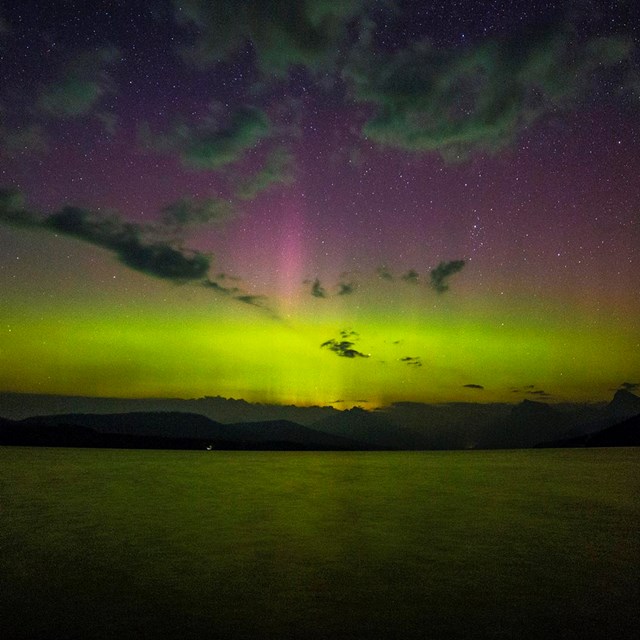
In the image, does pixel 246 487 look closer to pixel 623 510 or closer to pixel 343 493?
pixel 343 493

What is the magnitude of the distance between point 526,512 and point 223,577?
1285 cm

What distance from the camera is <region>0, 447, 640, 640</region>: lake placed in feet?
25.2

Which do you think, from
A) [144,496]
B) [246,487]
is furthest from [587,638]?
[246,487]

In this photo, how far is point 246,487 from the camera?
28.5 metres

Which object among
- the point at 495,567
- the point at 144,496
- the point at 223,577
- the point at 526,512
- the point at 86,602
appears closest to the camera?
the point at 86,602

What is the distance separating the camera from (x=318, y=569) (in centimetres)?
1099

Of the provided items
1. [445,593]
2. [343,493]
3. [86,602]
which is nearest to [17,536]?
[86,602]

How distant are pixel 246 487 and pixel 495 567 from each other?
19.1m

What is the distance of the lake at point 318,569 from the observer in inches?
303

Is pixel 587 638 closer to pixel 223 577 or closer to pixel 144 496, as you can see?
pixel 223 577

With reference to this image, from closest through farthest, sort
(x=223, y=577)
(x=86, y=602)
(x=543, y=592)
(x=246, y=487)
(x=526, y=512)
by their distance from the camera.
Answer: (x=86, y=602) → (x=543, y=592) → (x=223, y=577) → (x=526, y=512) → (x=246, y=487)

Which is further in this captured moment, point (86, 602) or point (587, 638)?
point (86, 602)

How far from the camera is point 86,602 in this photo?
8.70 meters

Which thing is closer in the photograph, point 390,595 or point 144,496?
point 390,595
